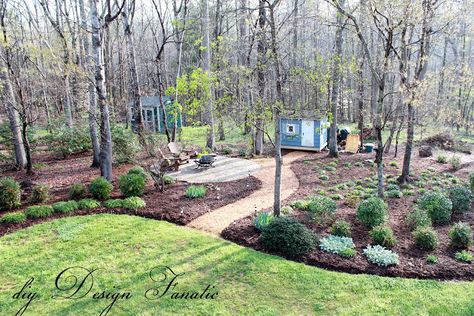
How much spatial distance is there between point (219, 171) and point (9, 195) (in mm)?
6591

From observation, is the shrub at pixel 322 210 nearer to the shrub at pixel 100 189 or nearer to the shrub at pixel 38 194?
the shrub at pixel 100 189

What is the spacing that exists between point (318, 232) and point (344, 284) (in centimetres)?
187

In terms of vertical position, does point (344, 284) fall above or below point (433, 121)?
below

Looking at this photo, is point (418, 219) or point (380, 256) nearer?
point (380, 256)

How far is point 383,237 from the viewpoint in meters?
6.82

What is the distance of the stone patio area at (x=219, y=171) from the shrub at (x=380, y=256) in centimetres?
590

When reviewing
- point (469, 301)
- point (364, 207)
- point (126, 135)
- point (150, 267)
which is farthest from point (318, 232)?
point (126, 135)

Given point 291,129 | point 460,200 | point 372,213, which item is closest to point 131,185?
point 372,213

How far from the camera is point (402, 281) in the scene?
5.73 metres

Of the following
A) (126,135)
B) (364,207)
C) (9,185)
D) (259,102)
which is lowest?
(364,207)

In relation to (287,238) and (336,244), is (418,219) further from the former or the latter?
(287,238)

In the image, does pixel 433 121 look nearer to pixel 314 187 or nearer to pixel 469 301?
pixel 314 187

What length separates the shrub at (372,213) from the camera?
7590 millimetres

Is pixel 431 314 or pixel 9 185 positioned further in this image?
pixel 9 185
